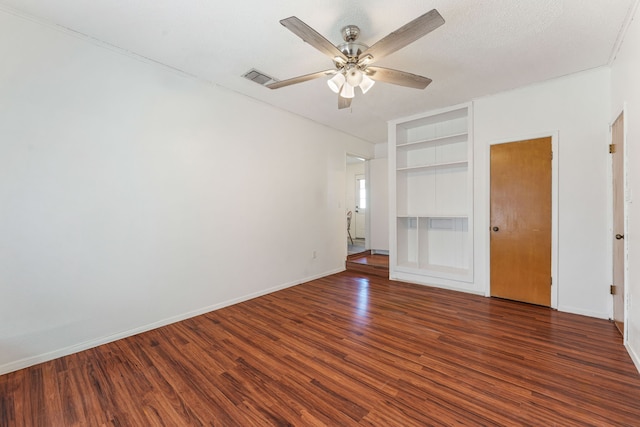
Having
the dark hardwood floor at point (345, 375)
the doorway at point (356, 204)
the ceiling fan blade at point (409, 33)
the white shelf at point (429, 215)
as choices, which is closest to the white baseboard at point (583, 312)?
the dark hardwood floor at point (345, 375)

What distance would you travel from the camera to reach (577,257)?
3.05m

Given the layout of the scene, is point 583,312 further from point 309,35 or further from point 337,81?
point 309,35

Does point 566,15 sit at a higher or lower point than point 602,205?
higher

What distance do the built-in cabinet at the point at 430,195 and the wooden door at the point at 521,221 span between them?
483mm

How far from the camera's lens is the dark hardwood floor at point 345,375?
162cm

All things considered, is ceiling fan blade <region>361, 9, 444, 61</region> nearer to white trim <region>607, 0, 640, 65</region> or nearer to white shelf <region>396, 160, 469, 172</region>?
white trim <region>607, 0, 640, 65</region>

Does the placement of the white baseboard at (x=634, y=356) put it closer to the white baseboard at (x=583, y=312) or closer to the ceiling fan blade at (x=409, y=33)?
the white baseboard at (x=583, y=312)

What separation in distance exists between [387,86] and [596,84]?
87.1 inches

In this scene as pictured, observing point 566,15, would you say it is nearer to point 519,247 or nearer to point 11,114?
point 519,247

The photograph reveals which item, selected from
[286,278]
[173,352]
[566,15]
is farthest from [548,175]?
[173,352]

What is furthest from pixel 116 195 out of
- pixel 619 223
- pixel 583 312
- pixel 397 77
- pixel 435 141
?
pixel 583 312

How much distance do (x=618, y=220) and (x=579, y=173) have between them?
0.65 meters

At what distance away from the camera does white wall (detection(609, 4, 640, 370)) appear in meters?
2.02

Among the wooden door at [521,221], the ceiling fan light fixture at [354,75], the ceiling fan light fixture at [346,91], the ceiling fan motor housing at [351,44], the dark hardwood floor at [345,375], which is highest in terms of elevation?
the ceiling fan motor housing at [351,44]
